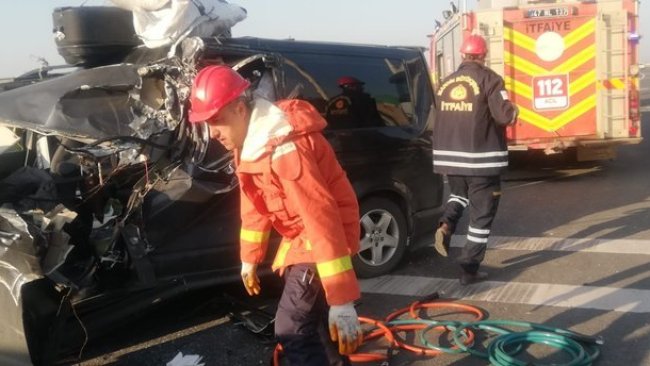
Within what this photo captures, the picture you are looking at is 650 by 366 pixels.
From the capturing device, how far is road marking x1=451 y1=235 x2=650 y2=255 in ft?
20.2

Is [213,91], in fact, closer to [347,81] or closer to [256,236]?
[256,236]

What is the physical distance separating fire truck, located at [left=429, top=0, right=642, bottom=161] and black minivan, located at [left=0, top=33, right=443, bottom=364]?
564cm

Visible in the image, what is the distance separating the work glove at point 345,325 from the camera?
9.04ft

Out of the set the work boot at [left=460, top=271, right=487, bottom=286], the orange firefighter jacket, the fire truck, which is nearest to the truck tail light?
the fire truck

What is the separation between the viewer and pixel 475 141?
5406 millimetres

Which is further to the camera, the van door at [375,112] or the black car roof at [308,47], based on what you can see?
the van door at [375,112]

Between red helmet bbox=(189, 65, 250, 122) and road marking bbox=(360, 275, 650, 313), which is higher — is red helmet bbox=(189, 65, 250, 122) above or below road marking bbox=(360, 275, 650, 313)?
above

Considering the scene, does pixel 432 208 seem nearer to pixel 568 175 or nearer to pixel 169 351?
pixel 169 351

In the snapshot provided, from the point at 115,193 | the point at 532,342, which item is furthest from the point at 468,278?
the point at 115,193

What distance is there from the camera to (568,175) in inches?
408

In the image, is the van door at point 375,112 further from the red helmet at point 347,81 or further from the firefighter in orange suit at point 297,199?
the firefighter in orange suit at point 297,199

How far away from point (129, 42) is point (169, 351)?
2122 mm

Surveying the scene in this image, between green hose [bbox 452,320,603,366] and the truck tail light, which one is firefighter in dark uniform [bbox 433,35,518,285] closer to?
green hose [bbox 452,320,603,366]

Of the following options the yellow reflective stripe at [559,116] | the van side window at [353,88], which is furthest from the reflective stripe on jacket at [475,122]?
the yellow reflective stripe at [559,116]
